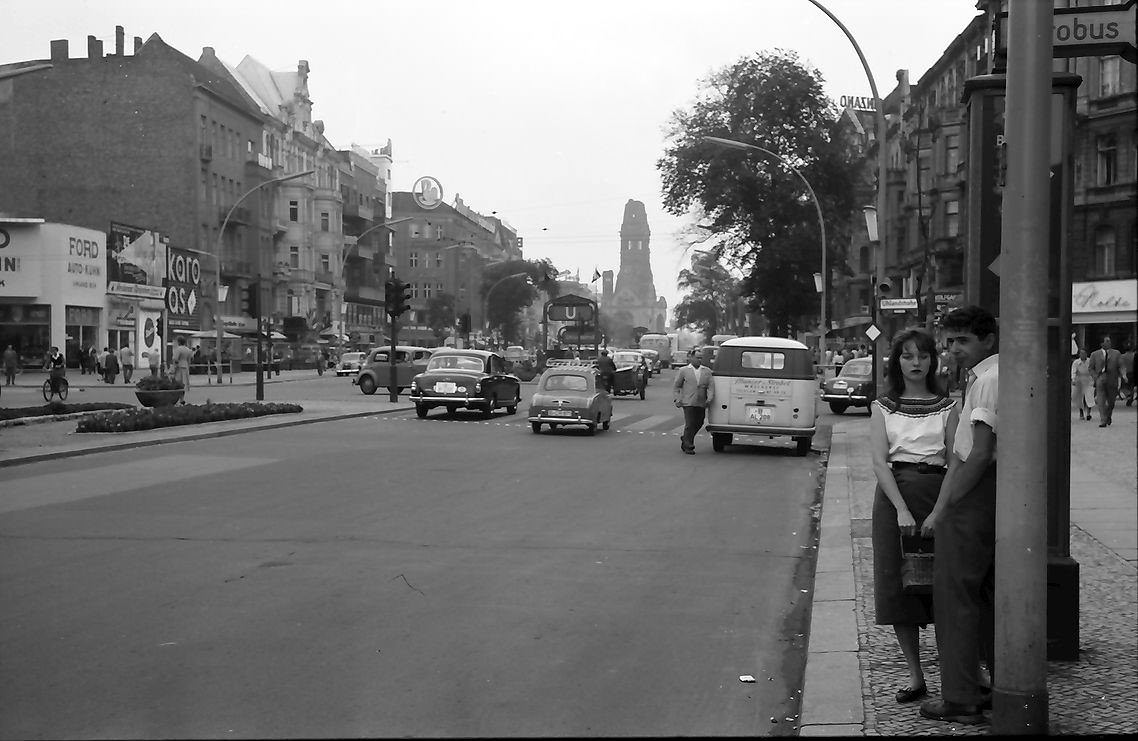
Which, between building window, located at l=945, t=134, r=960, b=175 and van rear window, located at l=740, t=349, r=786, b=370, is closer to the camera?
van rear window, located at l=740, t=349, r=786, b=370

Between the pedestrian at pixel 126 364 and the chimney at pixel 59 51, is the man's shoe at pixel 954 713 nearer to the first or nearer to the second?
the pedestrian at pixel 126 364

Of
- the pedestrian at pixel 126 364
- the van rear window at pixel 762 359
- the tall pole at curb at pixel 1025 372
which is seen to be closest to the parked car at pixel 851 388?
the van rear window at pixel 762 359

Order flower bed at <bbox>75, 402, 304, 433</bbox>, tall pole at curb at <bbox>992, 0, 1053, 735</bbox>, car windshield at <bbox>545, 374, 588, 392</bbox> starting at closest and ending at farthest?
1. tall pole at curb at <bbox>992, 0, 1053, 735</bbox>
2. flower bed at <bbox>75, 402, 304, 433</bbox>
3. car windshield at <bbox>545, 374, 588, 392</bbox>

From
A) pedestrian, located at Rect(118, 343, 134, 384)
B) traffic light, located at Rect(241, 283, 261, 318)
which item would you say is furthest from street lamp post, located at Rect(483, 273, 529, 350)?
traffic light, located at Rect(241, 283, 261, 318)

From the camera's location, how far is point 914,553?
585 centimetres

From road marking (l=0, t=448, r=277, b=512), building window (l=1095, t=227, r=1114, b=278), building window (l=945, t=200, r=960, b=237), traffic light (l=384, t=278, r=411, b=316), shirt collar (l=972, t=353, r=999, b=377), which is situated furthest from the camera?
building window (l=945, t=200, r=960, b=237)

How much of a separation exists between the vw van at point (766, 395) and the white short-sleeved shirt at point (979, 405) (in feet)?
54.6

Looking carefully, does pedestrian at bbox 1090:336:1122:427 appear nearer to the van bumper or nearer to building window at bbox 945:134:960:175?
the van bumper

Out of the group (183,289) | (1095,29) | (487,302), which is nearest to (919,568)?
(1095,29)

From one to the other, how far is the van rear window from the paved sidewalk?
8819mm

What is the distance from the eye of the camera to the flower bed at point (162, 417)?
2255 centimetres

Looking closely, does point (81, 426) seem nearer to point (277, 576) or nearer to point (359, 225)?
point (277, 576)

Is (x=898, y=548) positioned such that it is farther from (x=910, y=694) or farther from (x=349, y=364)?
(x=349, y=364)

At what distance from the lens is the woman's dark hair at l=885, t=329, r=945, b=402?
19.7ft
